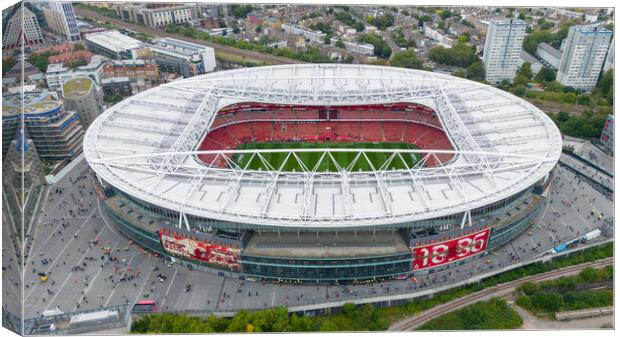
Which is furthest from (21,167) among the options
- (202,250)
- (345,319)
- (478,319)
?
(478,319)

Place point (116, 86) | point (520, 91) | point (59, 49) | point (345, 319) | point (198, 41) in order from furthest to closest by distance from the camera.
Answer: point (198, 41)
point (59, 49)
point (116, 86)
point (520, 91)
point (345, 319)

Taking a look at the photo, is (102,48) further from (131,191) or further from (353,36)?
(131,191)

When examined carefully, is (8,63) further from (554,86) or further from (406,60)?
(554,86)

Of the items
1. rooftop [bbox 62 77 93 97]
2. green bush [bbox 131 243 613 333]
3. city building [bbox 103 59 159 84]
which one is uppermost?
rooftop [bbox 62 77 93 97]

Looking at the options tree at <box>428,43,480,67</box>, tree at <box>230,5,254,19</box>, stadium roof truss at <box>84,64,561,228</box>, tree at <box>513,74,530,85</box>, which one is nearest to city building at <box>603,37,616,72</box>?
tree at <box>513,74,530,85</box>

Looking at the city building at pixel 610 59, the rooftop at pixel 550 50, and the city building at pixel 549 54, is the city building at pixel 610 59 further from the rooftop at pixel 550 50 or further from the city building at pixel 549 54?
the rooftop at pixel 550 50

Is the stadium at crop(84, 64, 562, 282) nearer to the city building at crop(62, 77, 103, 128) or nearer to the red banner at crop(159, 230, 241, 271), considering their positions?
the red banner at crop(159, 230, 241, 271)

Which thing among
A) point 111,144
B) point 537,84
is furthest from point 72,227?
point 537,84

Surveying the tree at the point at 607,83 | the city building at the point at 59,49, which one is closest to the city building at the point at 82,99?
the city building at the point at 59,49
